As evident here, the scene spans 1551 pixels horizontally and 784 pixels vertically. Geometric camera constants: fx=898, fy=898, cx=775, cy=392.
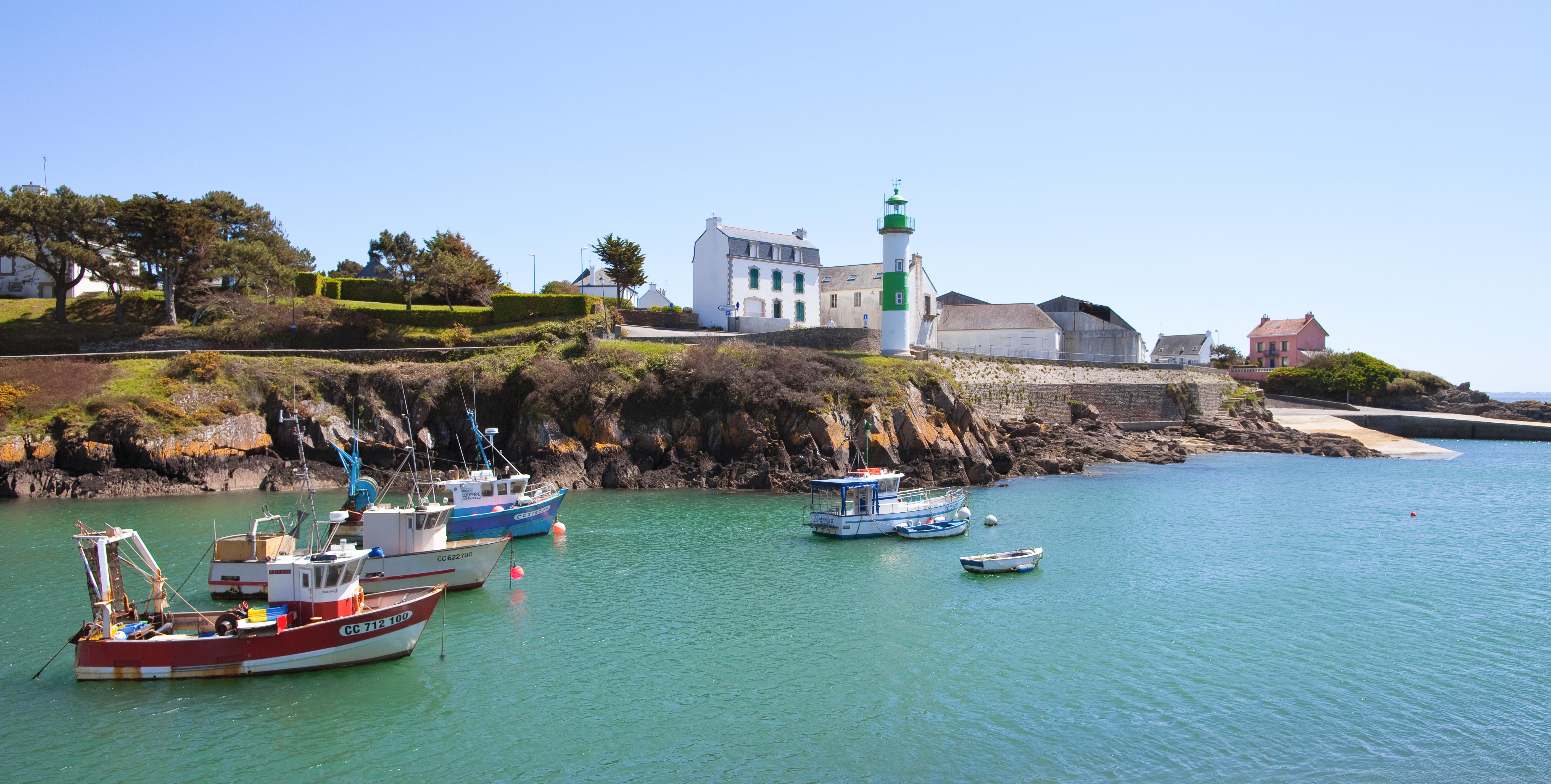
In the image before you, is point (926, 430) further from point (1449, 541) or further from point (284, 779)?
point (284, 779)

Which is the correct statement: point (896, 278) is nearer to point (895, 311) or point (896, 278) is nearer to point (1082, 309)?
point (895, 311)

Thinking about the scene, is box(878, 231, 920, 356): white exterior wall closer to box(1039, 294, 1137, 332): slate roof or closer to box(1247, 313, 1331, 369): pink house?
box(1039, 294, 1137, 332): slate roof

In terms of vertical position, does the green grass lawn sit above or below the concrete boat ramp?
above

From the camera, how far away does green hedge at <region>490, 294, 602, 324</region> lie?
5619cm

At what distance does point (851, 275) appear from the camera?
71125mm

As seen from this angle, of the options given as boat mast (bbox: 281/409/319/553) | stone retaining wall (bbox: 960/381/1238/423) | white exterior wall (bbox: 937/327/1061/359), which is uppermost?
white exterior wall (bbox: 937/327/1061/359)

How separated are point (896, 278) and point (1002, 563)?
1285 inches

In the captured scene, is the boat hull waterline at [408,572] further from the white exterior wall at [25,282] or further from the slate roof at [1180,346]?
the slate roof at [1180,346]

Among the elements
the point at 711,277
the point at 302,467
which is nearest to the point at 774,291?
the point at 711,277

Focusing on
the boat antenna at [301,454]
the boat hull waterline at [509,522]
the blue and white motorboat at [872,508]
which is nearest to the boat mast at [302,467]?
the boat antenna at [301,454]

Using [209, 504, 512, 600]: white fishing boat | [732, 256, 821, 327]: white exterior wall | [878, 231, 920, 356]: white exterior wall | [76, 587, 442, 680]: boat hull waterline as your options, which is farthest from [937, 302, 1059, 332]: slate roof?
[76, 587, 442, 680]: boat hull waterline

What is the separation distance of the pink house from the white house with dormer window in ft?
255

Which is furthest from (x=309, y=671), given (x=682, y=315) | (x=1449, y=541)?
(x=682, y=315)

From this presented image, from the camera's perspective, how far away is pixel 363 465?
150 ft
